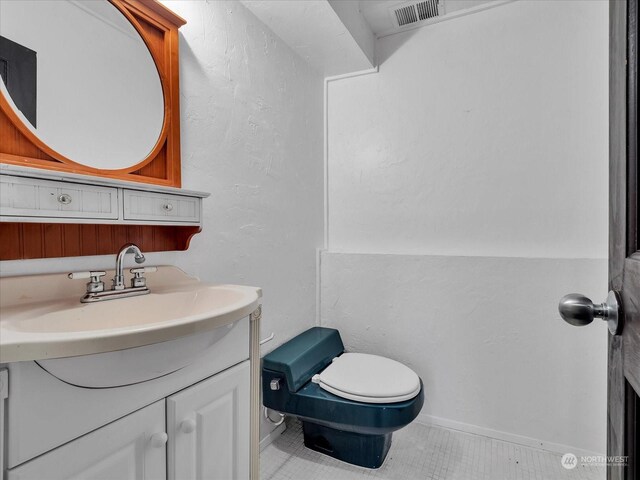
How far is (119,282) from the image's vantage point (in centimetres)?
88

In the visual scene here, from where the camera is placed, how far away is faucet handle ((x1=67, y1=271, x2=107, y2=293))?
818mm

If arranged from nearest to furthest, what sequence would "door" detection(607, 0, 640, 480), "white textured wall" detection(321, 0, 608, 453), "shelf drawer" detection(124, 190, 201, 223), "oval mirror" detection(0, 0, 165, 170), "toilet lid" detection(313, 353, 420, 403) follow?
"door" detection(607, 0, 640, 480)
"oval mirror" detection(0, 0, 165, 170)
"shelf drawer" detection(124, 190, 201, 223)
"toilet lid" detection(313, 353, 420, 403)
"white textured wall" detection(321, 0, 608, 453)

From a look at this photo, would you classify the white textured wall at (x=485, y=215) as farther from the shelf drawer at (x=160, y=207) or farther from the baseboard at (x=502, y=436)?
the shelf drawer at (x=160, y=207)

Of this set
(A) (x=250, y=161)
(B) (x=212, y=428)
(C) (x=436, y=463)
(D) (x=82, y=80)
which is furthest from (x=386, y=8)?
(C) (x=436, y=463)

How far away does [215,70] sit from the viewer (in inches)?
50.6

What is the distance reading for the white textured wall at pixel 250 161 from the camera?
1.19 m

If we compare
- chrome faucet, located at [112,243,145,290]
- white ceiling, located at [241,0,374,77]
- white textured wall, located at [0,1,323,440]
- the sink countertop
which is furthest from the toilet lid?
white ceiling, located at [241,0,374,77]

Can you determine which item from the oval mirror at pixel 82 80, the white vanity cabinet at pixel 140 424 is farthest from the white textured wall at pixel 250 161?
the white vanity cabinet at pixel 140 424

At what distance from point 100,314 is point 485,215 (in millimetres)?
1664

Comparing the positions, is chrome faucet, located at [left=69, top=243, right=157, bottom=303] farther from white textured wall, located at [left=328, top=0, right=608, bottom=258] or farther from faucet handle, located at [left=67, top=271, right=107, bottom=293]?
white textured wall, located at [left=328, top=0, right=608, bottom=258]

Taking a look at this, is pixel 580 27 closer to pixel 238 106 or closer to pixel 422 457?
pixel 238 106

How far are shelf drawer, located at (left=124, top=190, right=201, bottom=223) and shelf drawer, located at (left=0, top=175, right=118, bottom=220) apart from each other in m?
0.04

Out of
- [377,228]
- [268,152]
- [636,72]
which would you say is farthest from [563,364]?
[268,152]

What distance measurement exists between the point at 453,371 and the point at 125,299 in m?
1.56
